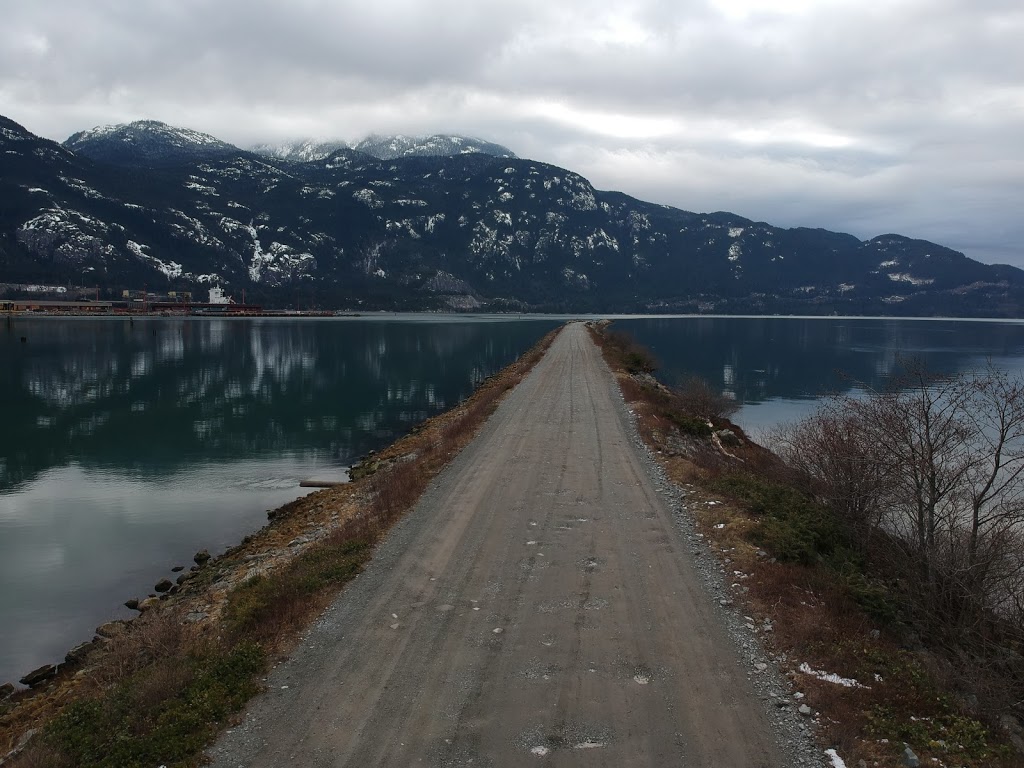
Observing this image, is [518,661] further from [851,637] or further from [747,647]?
[851,637]

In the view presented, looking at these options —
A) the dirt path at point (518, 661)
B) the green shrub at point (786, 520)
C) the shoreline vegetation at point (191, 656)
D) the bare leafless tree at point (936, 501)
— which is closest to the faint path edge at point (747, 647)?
the dirt path at point (518, 661)

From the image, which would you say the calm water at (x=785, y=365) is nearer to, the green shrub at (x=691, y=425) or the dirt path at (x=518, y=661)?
the green shrub at (x=691, y=425)

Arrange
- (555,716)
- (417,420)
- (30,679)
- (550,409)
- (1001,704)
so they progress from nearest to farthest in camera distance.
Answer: (555,716) → (1001,704) → (30,679) → (550,409) → (417,420)

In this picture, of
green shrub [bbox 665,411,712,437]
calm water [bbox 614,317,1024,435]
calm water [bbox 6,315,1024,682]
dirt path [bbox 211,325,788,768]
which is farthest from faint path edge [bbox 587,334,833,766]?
calm water [bbox 614,317,1024,435]

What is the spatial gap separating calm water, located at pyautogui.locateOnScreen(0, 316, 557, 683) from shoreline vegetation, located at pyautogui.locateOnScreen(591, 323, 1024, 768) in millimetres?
15783

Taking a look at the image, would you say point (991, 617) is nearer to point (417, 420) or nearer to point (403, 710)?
point (403, 710)

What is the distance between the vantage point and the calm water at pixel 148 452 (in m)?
19.2

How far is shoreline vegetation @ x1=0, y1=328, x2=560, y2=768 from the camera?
327 inches

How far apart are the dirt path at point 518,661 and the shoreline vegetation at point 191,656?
501mm

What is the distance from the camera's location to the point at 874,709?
345 inches

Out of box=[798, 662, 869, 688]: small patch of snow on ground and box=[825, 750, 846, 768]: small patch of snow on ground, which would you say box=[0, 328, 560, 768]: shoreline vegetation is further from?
box=[798, 662, 869, 688]: small patch of snow on ground

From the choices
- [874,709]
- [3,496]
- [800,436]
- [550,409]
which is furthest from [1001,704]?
[3,496]

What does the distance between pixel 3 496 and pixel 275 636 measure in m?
26.2

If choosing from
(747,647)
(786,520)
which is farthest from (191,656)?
(786,520)
